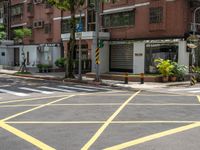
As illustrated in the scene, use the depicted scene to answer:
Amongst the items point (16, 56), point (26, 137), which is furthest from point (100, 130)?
point (16, 56)

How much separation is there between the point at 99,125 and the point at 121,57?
96.3 feet

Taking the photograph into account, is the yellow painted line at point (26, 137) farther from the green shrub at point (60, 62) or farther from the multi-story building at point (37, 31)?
the multi-story building at point (37, 31)

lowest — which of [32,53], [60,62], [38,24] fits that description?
[60,62]

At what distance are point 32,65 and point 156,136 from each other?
44.6m

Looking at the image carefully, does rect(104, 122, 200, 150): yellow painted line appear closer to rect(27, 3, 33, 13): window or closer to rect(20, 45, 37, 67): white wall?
rect(20, 45, 37, 67): white wall

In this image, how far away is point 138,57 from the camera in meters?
37.6

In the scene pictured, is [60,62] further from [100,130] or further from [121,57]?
[100,130]

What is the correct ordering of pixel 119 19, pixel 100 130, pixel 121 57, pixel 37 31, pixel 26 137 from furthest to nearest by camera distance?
pixel 37 31 < pixel 121 57 < pixel 119 19 < pixel 100 130 < pixel 26 137

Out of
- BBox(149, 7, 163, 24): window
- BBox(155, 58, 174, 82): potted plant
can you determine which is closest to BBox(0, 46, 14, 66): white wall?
BBox(149, 7, 163, 24): window

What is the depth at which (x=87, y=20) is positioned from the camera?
43.8m

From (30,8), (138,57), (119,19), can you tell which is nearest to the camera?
(138,57)

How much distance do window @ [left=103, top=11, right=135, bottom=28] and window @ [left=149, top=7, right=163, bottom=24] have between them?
2.55 metres

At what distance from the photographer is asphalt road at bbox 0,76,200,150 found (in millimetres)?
9086

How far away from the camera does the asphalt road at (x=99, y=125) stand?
909 cm
